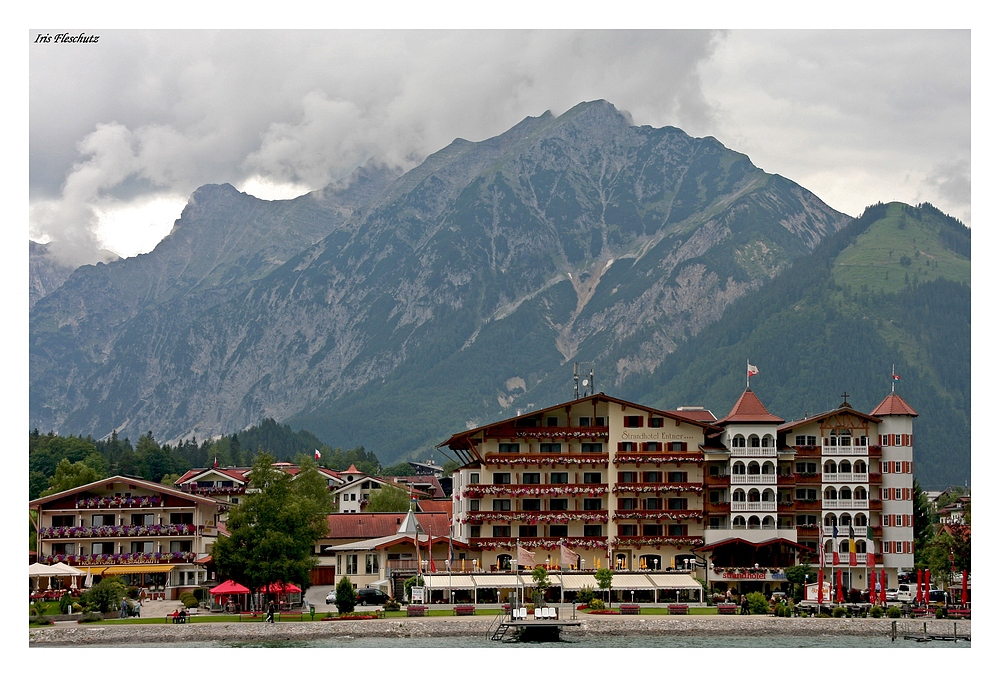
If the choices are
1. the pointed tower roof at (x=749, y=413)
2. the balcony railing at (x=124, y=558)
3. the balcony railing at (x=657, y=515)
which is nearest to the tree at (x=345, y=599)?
the balcony railing at (x=124, y=558)

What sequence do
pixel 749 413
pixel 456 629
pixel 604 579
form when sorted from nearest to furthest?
pixel 456 629, pixel 604 579, pixel 749 413

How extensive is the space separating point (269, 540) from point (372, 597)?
10506mm

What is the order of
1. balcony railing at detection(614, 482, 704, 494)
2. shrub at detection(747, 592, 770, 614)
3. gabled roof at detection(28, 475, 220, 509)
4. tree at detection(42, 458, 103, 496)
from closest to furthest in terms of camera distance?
shrub at detection(747, 592, 770, 614) → gabled roof at detection(28, 475, 220, 509) → balcony railing at detection(614, 482, 704, 494) → tree at detection(42, 458, 103, 496)

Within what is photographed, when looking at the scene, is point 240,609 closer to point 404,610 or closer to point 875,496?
point 404,610

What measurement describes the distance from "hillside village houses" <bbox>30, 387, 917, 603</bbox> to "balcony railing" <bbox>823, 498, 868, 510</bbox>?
94 millimetres

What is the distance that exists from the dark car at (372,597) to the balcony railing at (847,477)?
44670 millimetres

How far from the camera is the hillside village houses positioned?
13525 cm

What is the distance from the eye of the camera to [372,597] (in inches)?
4702

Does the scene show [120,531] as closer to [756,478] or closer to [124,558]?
[124,558]

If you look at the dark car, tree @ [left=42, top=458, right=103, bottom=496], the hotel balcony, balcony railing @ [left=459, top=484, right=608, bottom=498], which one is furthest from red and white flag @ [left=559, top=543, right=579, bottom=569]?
tree @ [left=42, top=458, right=103, bottom=496]

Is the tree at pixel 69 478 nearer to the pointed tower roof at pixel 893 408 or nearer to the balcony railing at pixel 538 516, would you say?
the balcony railing at pixel 538 516

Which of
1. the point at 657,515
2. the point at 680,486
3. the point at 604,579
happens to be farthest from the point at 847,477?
the point at 604,579

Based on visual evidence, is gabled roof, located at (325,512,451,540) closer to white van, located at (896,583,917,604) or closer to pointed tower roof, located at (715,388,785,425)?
pointed tower roof, located at (715,388,785,425)

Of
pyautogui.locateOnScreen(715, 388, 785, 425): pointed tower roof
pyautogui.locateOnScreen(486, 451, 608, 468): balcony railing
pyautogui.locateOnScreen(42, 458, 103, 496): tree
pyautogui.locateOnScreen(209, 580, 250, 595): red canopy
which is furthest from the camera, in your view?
pyautogui.locateOnScreen(42, 458, 103, 496): tree
